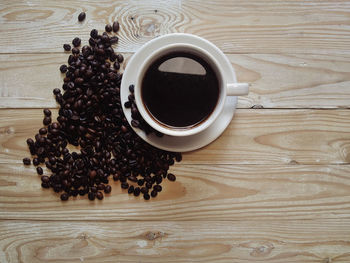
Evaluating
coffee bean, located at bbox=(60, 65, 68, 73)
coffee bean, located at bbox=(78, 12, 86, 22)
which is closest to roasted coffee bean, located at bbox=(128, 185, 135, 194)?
coffee bean, located at bbox=(60, 65, 68, 73)

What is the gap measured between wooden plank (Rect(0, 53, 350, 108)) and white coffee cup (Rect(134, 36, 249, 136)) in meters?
0.20

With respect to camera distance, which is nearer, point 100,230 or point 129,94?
point 129,94

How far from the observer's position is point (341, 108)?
1.12m

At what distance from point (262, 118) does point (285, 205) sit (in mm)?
308

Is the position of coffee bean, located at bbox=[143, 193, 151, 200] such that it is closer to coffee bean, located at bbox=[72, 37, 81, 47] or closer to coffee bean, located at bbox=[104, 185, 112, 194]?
coffee bean, located at bbox=[104, 185, 112, 194]

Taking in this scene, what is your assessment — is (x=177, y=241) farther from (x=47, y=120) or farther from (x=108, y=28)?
(x=108, y=28)

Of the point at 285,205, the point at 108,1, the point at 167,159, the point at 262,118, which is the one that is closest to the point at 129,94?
the point at 167,159

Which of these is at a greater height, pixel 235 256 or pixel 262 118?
pixel 262 118

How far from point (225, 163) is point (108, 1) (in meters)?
0.68

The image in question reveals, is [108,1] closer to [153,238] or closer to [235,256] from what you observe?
[153,238]

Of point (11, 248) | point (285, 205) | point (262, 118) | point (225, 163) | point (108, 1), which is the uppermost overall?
point (108, 1)

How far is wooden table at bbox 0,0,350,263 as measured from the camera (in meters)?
1.11

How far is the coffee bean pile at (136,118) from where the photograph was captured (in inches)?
39.8

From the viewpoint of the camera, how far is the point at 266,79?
1107 millimetres
